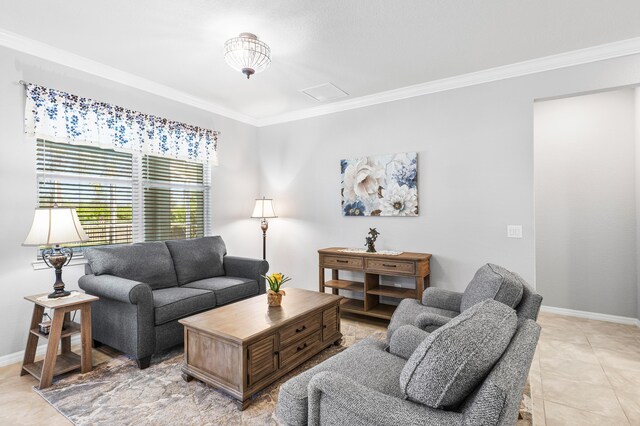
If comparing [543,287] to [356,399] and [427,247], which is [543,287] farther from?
[356,399]

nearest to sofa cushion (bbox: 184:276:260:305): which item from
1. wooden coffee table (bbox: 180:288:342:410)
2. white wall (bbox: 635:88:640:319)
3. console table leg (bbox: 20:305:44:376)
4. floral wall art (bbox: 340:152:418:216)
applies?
wooden coffee table (bbox: 180:288:342:410)

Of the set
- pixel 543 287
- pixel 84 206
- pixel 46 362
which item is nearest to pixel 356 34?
pixel 84 206

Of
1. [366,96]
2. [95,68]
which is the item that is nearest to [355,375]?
[366,96]

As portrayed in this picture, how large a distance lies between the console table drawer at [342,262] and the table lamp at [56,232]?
7.94ft

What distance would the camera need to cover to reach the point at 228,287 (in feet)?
11.3

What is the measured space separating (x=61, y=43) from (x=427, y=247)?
4.09 meters

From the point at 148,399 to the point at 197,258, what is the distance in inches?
68.4

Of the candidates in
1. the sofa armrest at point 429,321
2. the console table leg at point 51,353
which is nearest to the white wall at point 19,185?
the console table leg at point 51,353

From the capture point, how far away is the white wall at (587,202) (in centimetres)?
369

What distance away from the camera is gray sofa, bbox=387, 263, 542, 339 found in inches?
77.7

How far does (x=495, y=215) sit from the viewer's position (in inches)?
→ 137

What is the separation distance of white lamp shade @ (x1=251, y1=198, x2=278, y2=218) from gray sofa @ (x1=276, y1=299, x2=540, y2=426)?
3346 mm

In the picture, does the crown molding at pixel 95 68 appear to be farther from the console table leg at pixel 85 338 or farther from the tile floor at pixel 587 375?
the tile floor at pixel 587 375

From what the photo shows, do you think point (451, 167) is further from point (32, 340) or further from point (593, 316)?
point (32, 340)
